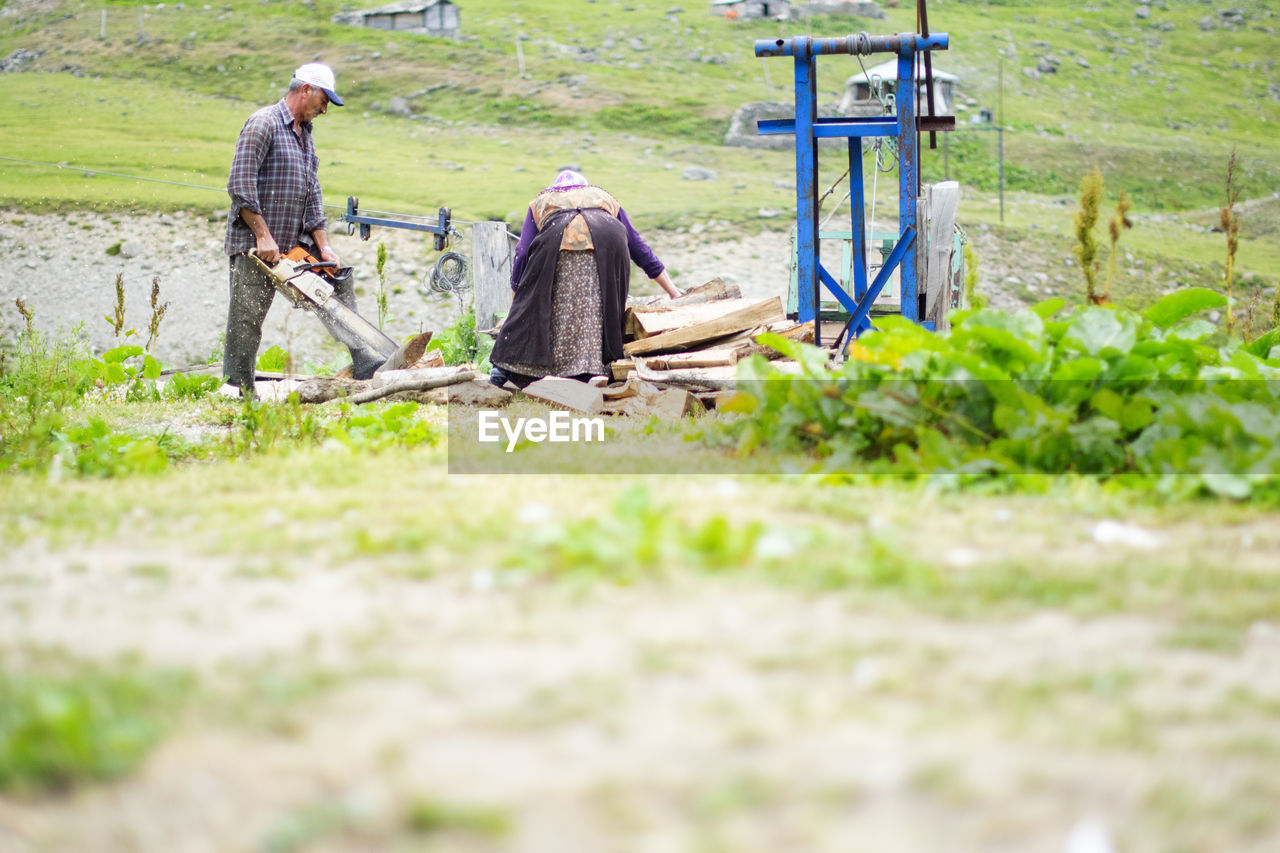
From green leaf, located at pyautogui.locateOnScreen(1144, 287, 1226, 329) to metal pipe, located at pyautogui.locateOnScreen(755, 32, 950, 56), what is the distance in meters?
2.46

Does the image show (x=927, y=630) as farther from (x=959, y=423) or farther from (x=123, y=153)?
(x=123, y=153)

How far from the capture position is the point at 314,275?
6.90 m

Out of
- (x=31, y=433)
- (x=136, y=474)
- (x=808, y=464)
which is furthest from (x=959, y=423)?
(x=31, y=433)

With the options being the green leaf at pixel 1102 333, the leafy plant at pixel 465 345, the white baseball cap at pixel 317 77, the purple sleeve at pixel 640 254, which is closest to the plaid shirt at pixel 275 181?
the white baseball cap at pixel 317 77

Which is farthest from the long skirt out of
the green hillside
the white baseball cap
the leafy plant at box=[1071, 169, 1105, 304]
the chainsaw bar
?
the green hillside

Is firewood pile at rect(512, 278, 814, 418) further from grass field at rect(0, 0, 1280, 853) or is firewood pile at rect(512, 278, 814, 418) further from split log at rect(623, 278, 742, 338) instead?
grass field at rect(0, 0, 1280, 853)

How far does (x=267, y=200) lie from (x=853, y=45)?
12.3ft

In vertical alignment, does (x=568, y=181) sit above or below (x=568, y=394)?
above

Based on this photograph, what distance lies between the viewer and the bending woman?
6.72m

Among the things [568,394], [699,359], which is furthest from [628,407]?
[699,359]

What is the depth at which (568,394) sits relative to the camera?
243 inches

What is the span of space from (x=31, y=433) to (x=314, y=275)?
105 inches

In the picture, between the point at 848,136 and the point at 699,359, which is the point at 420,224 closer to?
the point at 699,359

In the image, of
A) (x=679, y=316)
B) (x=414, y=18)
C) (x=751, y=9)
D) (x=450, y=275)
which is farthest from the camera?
(x=751, y=9)
